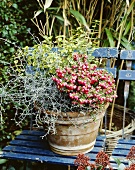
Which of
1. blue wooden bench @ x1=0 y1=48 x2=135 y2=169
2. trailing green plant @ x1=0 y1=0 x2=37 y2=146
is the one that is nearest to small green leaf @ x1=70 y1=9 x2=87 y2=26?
blue wooden bench @ x1=0 y1=48 x2=135 y2=169

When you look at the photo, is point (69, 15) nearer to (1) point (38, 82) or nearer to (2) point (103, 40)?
(2) point (103, 40)

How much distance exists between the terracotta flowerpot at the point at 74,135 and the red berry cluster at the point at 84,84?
0.10m

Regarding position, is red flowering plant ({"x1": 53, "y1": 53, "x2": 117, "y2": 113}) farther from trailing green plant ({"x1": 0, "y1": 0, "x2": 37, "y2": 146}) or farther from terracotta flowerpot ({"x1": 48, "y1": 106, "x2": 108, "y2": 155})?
trailing green plant ({"x1": 0, "y1": 0, "x2": 37, "y2": 146})

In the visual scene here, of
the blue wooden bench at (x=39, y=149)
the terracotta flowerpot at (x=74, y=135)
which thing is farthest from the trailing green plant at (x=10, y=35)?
the terracotta flowerpot at (x=74, y=135)

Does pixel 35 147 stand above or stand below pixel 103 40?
below

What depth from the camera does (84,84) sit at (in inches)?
67.5

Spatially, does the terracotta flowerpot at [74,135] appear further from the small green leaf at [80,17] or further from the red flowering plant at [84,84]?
the small green leaf at [80,17]

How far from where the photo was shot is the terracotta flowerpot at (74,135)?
1.77m

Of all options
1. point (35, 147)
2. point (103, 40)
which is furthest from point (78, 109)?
point (103, 40)

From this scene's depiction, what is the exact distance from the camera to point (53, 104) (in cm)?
175

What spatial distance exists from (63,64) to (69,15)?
63 cm

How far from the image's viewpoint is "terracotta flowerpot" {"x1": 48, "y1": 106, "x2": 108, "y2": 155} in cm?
177

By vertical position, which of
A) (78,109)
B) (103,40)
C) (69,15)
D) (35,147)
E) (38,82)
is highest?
(69,15)

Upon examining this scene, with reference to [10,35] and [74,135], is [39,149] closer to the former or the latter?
[74,135]
